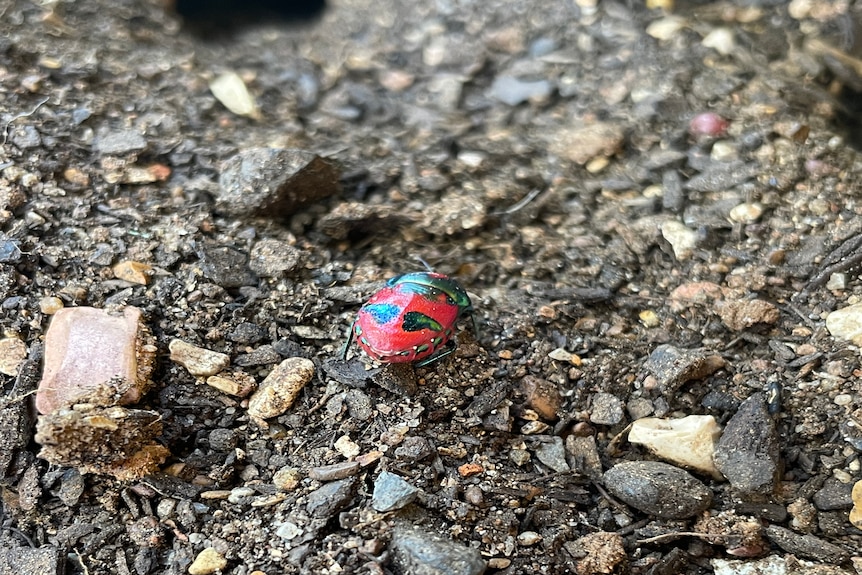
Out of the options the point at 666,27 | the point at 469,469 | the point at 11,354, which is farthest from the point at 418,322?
the point at 666,27

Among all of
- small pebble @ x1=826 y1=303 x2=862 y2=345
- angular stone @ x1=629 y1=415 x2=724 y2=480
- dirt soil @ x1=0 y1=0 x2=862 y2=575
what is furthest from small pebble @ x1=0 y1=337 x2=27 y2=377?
small pebble @ x1=826 y1=303 x2=862 y2=345

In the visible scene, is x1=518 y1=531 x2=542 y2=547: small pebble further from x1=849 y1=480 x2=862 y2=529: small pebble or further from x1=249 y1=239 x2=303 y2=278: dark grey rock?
x1=249 y1=239 x2=303 y2=278: dark grey rock

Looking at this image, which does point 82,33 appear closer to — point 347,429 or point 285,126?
point 285,126

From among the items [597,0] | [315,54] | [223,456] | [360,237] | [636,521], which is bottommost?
[636,521]

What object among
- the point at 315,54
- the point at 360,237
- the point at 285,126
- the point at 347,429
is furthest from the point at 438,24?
the point at 347,429

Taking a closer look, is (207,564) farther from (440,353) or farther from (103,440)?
(440,353)

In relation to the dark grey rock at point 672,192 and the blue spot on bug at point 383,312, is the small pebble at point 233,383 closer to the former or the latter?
the blue spot on bug at point 383,312
